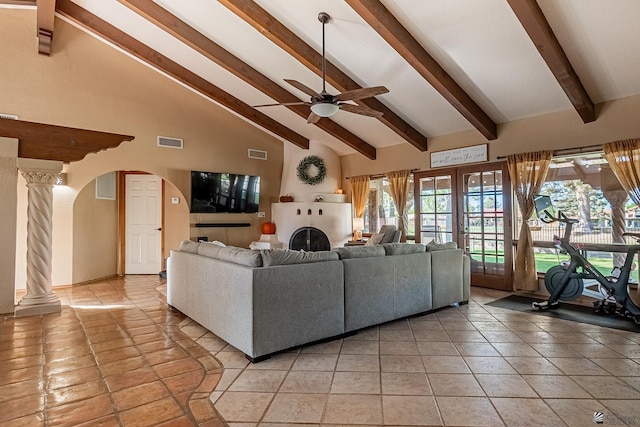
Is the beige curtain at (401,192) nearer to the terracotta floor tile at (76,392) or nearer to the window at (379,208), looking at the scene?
the window at (379,208)

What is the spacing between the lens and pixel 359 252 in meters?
3.47

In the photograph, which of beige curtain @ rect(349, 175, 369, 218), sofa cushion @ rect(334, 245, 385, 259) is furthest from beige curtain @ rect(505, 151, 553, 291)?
beige curtain @ rect(349, 175, 369, 218)

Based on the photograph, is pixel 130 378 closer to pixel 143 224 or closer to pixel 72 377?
pixel 72 377

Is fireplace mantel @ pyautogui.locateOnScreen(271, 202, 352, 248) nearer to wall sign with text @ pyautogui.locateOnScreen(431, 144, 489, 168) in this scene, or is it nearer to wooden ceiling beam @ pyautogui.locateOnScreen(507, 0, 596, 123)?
wall sign with text @ pyautogui.locateOnScreen(431, 144, 489, 168)

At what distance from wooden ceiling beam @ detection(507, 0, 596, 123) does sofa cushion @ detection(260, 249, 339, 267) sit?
2892mm

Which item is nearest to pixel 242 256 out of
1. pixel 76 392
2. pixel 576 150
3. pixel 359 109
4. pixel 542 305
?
pixel 76 392

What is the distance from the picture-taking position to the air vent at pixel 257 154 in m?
7.44

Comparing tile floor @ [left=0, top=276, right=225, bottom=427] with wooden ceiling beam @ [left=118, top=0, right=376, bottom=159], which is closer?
tile floor @ [left=0, top=276, right=225, bottom=427]

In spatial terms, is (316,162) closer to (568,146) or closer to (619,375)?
(568,146)

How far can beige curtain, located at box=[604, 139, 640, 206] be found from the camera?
4.11 meters

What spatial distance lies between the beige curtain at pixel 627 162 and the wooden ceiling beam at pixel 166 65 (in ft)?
17.8

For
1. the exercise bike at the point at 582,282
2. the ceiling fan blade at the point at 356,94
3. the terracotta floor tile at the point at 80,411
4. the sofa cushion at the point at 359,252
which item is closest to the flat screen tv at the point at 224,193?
the ceiling fan blade at the point at 356,94

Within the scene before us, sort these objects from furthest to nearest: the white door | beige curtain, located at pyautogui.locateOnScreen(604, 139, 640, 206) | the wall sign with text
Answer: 1. the white door
2. the wall sign with text
3. beige curtain, located at pyautogui.locateOnScreen(604, 139, 640, 206)

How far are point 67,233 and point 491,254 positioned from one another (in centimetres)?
702
